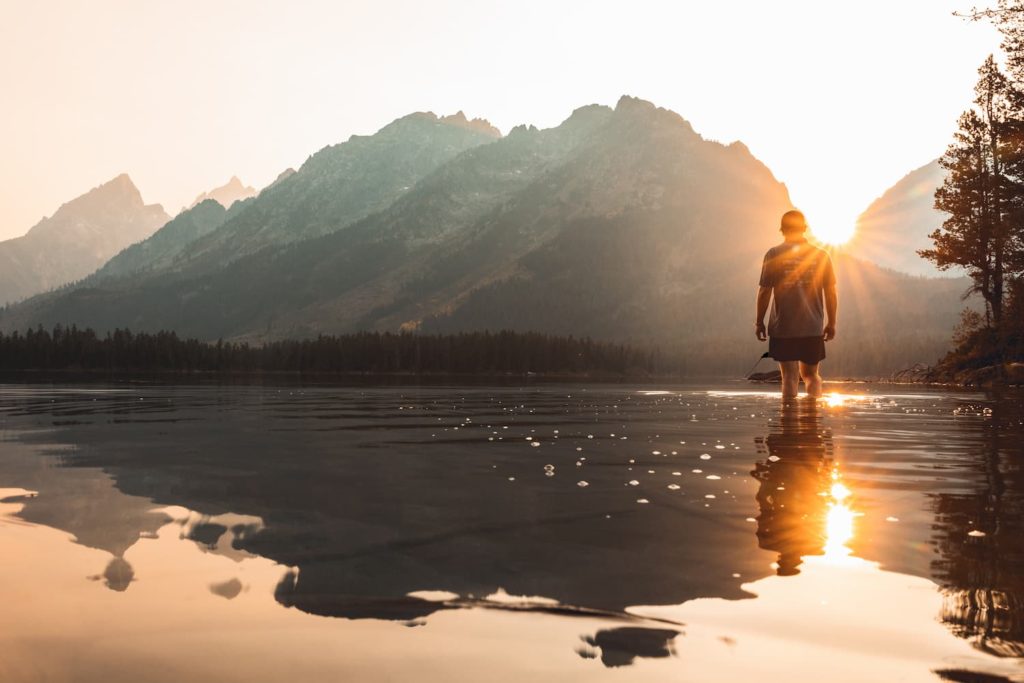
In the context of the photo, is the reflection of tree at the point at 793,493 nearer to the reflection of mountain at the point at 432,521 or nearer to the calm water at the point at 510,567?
the calm water at the point at 510,567

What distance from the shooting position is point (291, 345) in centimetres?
17262

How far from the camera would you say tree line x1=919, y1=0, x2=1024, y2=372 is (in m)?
40.8

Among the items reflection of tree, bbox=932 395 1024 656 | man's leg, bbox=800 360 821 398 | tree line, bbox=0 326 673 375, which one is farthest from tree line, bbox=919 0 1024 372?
tree line, bbox=0 326 673 375

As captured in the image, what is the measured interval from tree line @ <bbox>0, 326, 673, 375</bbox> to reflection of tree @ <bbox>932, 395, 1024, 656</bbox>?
140449 millimetres

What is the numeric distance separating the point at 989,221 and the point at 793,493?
149 feet

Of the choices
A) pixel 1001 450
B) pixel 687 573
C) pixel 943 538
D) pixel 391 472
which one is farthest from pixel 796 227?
pixel 687 573

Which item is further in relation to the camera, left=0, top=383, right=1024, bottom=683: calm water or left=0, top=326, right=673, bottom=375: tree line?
left=0, top=326, right=673, bottom=375: tree line

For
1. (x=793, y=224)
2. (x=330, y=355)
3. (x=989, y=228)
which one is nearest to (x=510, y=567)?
(x=793, y=224)

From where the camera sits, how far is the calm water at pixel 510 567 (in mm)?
2998

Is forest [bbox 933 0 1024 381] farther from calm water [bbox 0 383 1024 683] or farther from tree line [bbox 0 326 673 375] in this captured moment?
tree line [bbox 0 326 673 375]

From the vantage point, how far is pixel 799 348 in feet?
59.8

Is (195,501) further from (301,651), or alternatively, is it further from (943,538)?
(943,538)

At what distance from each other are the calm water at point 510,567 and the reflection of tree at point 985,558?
2 cm

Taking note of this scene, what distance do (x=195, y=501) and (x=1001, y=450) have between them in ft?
31.8
